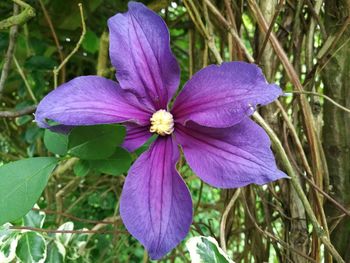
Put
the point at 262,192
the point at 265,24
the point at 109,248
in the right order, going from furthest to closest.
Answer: the point at 109,248, the point at 262,192, the point at 265,24

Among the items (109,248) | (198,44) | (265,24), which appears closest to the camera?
(265,24)

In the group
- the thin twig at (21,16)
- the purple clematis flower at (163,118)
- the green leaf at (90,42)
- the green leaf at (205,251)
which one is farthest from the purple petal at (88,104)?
the green leaf at (90,42)

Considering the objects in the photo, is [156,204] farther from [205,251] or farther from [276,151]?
[276,151]

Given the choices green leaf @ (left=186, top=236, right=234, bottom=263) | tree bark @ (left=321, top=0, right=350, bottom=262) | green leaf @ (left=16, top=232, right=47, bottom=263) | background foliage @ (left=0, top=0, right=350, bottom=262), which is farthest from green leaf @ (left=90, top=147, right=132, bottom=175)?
tree bark @ (left=321, top=0, right=350, bottom=262)

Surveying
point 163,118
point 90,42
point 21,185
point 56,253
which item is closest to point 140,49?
point 163,118

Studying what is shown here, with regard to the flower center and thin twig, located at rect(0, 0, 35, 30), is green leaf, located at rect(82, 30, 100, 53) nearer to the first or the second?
thin twig, located at rect(0, 0, 35, 30)

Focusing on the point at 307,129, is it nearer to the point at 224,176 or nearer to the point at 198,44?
the point at 224,176

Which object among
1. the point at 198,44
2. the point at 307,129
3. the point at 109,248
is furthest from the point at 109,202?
the point at 307,129
